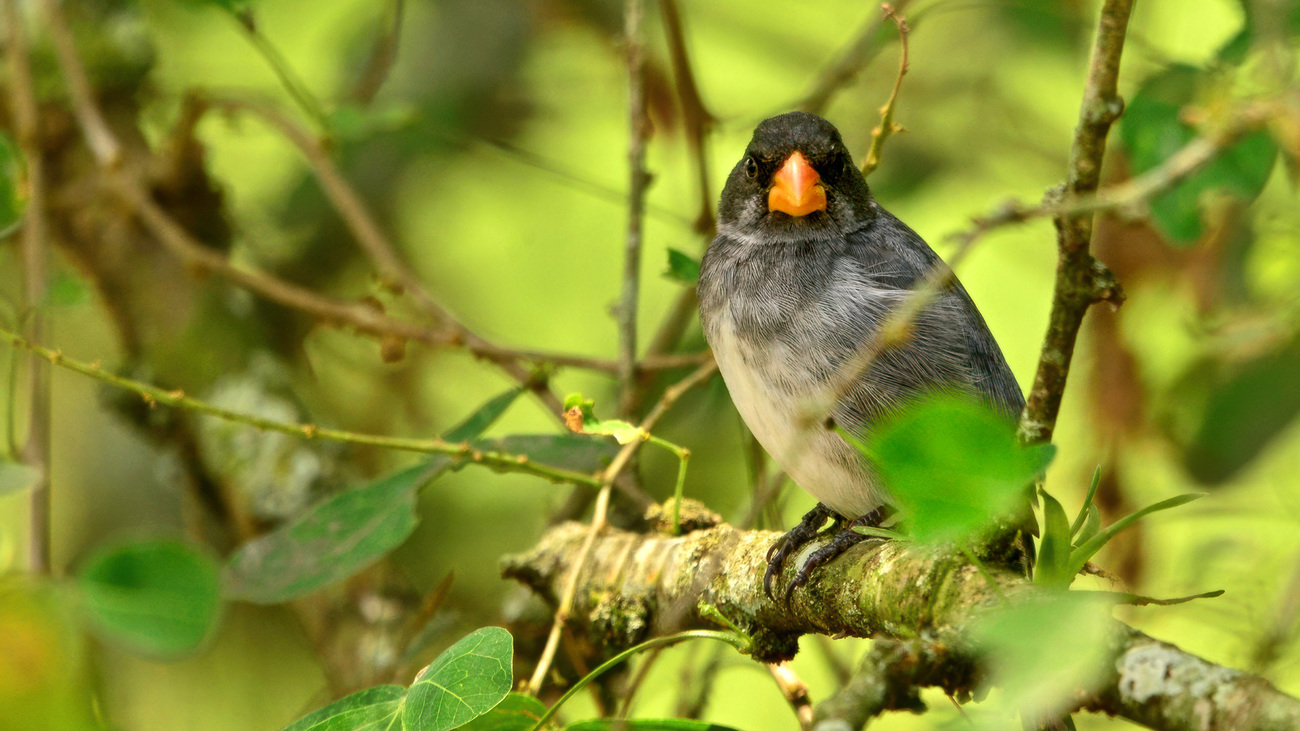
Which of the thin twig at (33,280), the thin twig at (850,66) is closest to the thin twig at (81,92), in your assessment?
the thin twig at (33,280)

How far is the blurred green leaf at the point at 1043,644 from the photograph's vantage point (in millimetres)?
771

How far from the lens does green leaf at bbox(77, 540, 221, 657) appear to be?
4.02 feet

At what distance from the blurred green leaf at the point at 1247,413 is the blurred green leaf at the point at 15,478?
254cm

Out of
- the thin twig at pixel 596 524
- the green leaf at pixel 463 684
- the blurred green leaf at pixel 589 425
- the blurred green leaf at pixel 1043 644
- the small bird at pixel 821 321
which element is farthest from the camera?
the small bird at pixel 821 321

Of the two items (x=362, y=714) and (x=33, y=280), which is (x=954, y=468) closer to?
(x=362, y=714)

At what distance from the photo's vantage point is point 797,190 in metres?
2.06

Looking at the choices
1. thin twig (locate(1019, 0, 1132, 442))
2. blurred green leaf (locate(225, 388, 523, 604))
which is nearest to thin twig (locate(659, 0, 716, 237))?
blurred green leaf (locate(225, 388, 523, 604))

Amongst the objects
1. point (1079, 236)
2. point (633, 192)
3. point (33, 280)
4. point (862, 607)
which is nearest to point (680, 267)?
point (633, 192)

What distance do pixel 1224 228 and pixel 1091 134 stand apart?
2.01 meters

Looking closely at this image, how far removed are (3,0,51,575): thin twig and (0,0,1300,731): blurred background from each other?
0.11 m

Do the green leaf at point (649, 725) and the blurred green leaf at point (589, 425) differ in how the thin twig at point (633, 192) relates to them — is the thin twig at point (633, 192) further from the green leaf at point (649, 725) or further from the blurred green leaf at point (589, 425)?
the green leaf at point (649, 725)

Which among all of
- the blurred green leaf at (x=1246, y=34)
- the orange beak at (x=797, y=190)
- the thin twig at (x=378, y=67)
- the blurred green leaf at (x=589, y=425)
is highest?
the thin twig at (x=378, y=67)

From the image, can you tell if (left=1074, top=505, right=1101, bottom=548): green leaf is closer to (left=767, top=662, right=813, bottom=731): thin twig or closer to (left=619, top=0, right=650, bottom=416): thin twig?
(left=767, top=662, right=813, bottom=731): thin twig

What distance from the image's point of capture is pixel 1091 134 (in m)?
1.16
